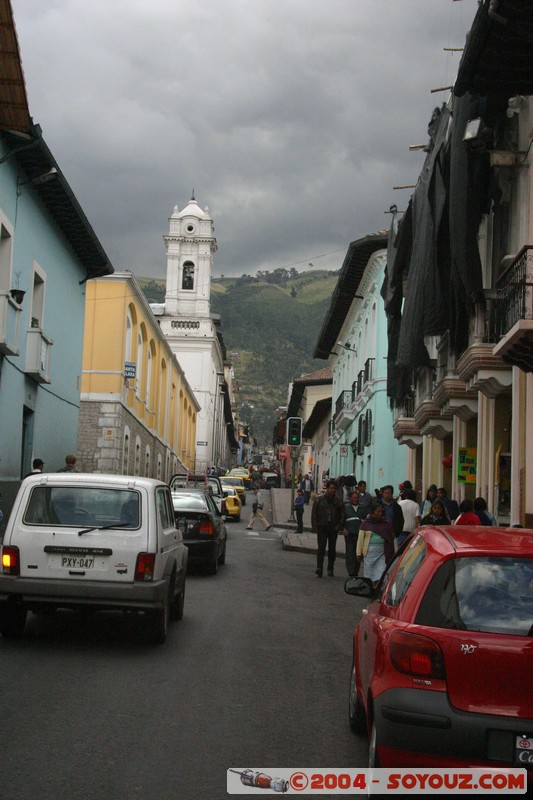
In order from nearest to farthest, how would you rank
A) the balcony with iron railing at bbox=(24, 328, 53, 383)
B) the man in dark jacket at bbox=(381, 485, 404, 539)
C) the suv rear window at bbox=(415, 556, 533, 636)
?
the suv rear window at bbox=(415, 556, 533, 636) < the man in dark jacket at bbox=(381, 485, 404, 539) < the balcony with iron railing at bbox=(24, 328, 53, 383)

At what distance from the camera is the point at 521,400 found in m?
16.8

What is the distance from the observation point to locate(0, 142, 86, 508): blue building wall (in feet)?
64.6

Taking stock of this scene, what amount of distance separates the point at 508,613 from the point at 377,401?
30952 millimetres

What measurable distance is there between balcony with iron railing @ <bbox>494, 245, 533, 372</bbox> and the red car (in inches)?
354

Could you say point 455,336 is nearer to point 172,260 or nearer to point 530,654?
point 530,654

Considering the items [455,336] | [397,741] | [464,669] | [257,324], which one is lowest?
[397,741]

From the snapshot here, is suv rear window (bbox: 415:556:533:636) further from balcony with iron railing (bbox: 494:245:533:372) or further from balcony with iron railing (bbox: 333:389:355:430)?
balcony with iron railing (bbox: 333:389:355:430)

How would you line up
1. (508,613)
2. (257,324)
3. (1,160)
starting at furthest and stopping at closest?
(257,324)
(1,160)
(508,613)

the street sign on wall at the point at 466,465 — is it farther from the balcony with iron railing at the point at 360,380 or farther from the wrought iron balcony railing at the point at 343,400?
the wrought iron balcony railing at the point at 343,400

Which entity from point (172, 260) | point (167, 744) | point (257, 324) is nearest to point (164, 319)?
point (172, 260)

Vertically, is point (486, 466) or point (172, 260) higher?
point (172, 260)

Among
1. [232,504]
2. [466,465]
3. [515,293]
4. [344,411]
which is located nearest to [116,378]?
[232,504]

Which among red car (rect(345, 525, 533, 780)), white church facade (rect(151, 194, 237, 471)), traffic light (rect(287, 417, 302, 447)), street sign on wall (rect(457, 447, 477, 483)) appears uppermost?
white church facade (rect(151, 194, 237, 471))

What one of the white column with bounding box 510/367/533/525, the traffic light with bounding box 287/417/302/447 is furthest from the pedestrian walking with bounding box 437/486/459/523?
the traffic light with bounding box 287/417/302/447
